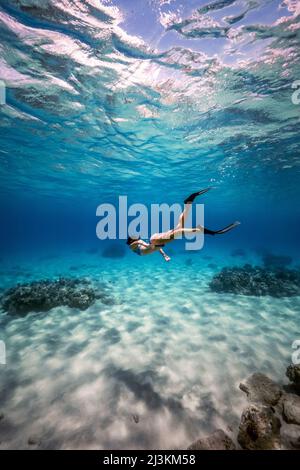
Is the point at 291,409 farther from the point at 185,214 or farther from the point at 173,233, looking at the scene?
the point at 185,214

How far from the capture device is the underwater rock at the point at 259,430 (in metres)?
3.63

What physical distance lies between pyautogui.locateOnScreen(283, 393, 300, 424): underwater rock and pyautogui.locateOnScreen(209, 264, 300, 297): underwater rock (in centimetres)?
816

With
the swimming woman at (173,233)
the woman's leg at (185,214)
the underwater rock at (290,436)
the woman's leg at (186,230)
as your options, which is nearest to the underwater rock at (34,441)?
the swimming woman at (173,233)

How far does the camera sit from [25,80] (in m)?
11.5

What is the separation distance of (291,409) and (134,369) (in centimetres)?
345

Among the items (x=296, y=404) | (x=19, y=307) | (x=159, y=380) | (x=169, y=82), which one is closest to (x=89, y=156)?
(x=169, y=82)

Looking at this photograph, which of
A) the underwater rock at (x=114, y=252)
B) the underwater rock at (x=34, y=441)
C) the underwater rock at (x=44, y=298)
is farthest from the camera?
the underwater rock at (x=114, y=252)

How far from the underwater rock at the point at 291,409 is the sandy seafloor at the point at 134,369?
31.9 inches

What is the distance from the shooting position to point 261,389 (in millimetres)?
4863

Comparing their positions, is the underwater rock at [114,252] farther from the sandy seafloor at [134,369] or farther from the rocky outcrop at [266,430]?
the rocky outcrop at [266,430]

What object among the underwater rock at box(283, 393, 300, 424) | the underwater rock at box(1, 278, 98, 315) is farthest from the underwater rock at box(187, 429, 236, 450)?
the underwater rock at box(1, 278, 98, 315)

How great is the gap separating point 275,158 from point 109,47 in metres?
18.5

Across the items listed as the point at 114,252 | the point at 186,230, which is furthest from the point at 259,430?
the point at 114,252

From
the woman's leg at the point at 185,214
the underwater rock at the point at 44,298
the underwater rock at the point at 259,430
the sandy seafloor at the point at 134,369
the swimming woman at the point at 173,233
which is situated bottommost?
the sandy seafloor at the point at 134,369
